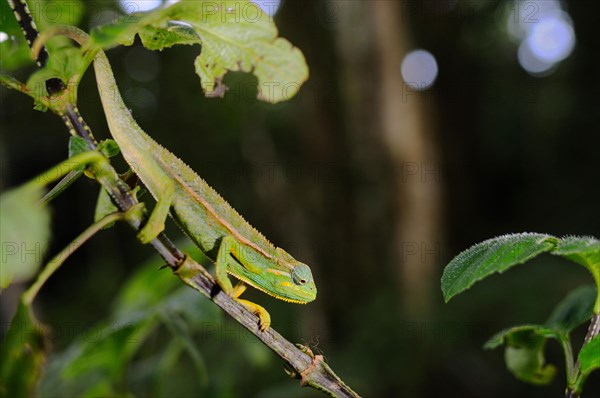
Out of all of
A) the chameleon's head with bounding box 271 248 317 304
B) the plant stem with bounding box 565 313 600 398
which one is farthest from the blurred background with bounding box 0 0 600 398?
the plant stem with bounding box 565 313 600 398

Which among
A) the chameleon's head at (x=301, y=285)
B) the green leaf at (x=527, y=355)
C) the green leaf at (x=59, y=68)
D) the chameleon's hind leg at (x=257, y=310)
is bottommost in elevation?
the green leaf at (x=527, y=355)

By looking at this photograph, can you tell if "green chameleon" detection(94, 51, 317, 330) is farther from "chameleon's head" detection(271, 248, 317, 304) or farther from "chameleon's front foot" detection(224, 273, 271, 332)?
"chameleon's head" detection(271, 248, 317, 304)

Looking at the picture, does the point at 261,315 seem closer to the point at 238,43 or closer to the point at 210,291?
the point at 210,291

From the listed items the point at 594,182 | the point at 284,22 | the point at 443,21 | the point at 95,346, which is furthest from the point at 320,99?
the point at 95,346

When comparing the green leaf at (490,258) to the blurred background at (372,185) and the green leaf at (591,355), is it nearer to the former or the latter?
the green leaf at (591,355)

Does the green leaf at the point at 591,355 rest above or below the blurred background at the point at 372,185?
Result: above

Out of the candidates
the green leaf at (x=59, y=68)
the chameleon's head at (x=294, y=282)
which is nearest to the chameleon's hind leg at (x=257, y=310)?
the chameleon's head at (x=294, y=282)
